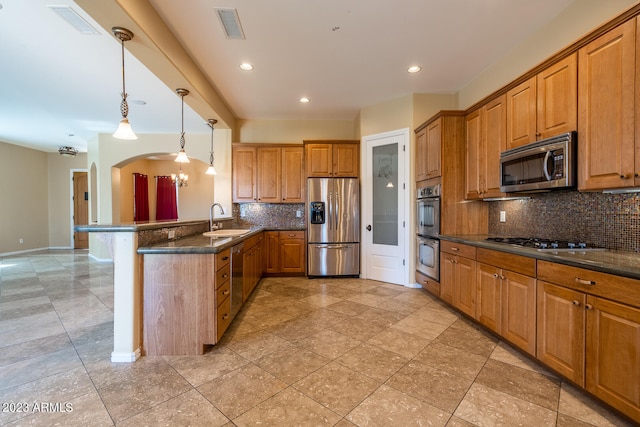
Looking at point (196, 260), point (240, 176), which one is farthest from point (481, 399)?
point (240, 176)

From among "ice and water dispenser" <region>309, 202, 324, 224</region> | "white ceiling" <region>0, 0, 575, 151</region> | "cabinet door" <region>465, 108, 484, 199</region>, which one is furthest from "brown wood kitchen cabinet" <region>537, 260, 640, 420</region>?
"ice and water dispenser" <region>309, 202, 324, 224</region>

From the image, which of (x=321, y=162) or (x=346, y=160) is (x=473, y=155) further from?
(x=321, y=162)

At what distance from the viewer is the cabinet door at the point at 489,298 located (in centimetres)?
233

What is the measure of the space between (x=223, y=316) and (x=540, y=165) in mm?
3033

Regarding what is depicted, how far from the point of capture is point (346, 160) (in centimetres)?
464

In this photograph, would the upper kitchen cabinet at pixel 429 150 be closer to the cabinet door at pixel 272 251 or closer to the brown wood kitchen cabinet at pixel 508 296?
the brown wood kitchen cabinet at pixel 508 296

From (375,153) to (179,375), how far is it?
12.6ft

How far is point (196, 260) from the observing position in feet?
7.20

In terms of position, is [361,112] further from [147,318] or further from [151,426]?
[151,426]

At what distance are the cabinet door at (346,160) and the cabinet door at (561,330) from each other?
3.16 metres

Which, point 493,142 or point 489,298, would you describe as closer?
point 489,298

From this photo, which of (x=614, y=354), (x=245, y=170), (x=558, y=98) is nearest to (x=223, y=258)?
(x=614, y=354)

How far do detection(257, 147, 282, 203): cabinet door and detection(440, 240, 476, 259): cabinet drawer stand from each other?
304cm

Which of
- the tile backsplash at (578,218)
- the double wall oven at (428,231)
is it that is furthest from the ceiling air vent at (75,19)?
the tile backsplash at (578,218)
